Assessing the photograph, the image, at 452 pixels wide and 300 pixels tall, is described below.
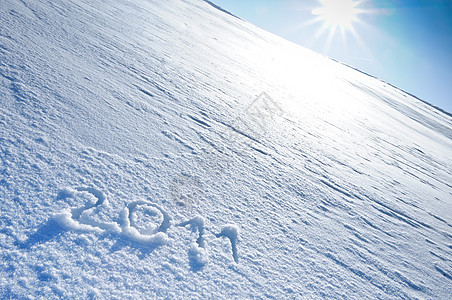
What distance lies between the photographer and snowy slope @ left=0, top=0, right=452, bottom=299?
0.79m

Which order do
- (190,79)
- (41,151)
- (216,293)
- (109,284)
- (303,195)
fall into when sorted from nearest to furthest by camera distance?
(109,284) < (216,293) < (41,151) < (303,195) < (190,79)

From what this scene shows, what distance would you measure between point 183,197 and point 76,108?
0.85m

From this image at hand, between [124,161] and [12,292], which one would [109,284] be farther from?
[124,161]

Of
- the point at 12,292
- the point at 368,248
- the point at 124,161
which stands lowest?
the point at 12,292

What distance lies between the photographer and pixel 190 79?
291 cm

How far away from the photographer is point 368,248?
1444 millimetres

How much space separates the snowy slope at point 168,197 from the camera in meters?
0.79

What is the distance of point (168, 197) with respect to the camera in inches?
44.9

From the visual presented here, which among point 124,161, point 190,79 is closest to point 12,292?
point 124,161

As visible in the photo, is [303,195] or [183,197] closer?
[183,197]

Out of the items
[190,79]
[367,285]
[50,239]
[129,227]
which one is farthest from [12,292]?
[190,79]

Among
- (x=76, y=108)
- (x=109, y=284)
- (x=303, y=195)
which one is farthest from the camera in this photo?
(x=303, y=195)

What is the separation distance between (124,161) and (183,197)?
35 centimetres

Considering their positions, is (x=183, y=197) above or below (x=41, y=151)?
above
